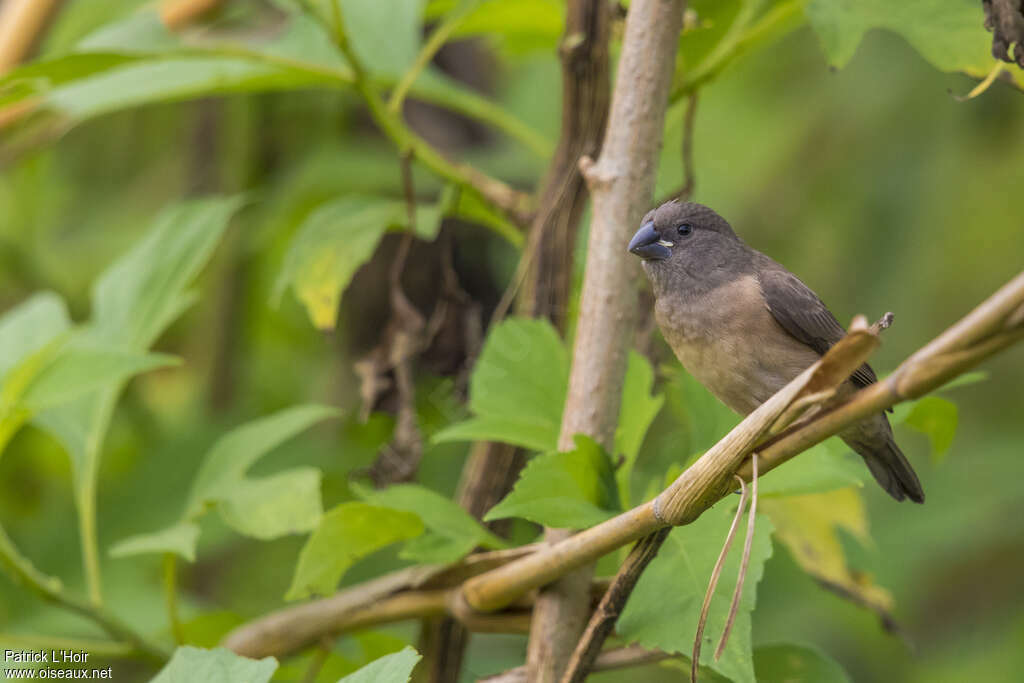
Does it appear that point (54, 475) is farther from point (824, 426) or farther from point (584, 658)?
point (824, 426)

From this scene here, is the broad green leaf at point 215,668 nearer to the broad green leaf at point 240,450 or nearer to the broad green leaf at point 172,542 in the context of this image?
the broad green leaf at point 172,542

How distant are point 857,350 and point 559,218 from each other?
96cm

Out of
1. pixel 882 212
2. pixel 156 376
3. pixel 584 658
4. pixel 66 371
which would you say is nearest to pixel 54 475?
pixel 156 376

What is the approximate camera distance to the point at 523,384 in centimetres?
168

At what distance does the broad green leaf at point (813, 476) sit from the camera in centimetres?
146

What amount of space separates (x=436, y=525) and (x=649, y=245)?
1.89 ft

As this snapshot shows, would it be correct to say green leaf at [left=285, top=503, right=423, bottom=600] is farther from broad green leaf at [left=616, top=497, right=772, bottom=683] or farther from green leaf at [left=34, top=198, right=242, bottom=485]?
green leaf at [left=34, top=198, right=242, bottom=485]

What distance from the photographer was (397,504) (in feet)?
5.14

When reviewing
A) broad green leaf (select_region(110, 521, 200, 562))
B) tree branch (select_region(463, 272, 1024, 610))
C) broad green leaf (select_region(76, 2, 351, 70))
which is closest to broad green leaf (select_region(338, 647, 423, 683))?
tree branch (select_region(463, 272, 1024, 610))

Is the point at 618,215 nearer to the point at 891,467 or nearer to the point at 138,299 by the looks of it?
the point at 891,467

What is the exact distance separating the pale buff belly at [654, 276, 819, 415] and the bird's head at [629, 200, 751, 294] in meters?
0.03

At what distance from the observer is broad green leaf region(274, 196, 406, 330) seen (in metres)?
1.94

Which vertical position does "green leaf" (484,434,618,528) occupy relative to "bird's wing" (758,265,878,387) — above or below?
below

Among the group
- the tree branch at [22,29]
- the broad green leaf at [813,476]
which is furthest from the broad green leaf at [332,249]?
→ the tree branch at [22,29]
